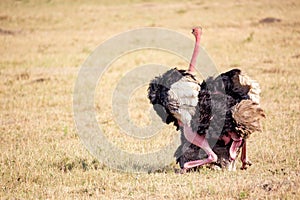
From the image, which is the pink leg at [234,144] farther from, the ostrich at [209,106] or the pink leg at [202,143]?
the pink leg at [202,143]

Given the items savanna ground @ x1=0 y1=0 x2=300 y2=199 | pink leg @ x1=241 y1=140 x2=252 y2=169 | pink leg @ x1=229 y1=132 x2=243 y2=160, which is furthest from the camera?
pink leg @ x1=241 y1=140 x2=252 y2=169

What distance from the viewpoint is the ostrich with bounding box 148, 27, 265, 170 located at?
6934 mm

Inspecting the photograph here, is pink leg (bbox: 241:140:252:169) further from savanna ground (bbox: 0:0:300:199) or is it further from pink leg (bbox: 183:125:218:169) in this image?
pink leg (bbox: 183:125:218:169)

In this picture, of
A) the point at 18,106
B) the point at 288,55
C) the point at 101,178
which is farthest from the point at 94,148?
the point at 288,55

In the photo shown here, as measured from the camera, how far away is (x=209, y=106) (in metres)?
7.12

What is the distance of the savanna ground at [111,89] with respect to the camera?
6898mm

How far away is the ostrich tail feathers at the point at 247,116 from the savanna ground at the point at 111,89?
54 centimetres

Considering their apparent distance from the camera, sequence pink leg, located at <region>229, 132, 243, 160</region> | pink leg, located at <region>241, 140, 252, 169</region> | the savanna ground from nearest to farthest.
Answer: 1. the savanna ground
2. pink leg, located at <region>229, 132, 243, 160</region>
3. pink leg, located at <region>241, 140, 252, 169</region>

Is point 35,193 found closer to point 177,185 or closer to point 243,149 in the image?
point 177,185

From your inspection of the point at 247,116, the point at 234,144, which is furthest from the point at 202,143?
the point at 247,116

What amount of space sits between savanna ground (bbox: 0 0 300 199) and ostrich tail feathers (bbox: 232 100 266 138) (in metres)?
0.54

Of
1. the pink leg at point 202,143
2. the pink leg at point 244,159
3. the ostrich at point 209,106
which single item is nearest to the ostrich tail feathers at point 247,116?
the ostrich at point 209,106

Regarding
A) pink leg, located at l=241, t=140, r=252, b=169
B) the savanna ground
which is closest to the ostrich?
pink leg, located at l=241, t=140, r=252, b=169

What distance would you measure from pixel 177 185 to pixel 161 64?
1065cm
